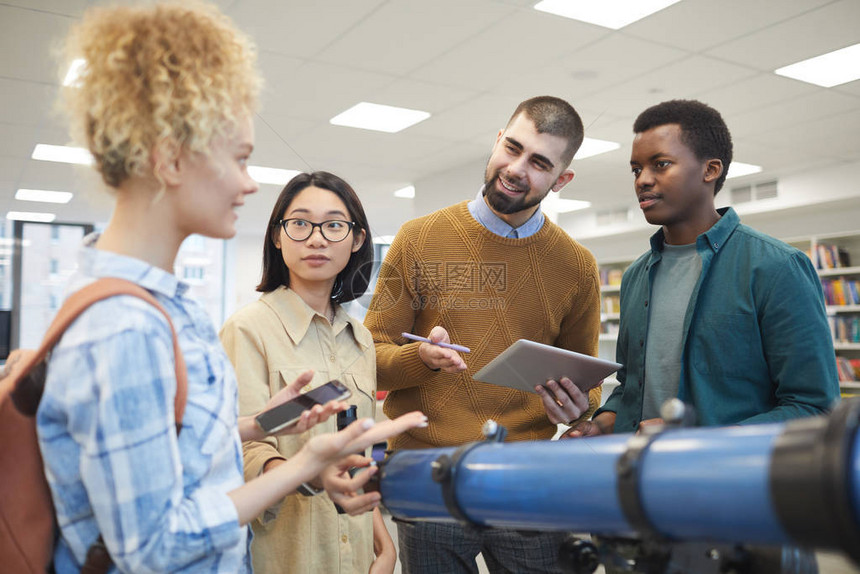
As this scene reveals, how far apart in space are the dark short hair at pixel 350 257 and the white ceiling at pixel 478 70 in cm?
147

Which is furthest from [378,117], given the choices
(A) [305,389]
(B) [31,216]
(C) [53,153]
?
(B) [31,216]

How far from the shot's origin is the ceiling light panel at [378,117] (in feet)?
17.4

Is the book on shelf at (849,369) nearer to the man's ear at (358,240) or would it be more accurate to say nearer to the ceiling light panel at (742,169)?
the ceiling light panel at (742,169)

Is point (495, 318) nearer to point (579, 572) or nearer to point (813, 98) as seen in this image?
point (579, 572)

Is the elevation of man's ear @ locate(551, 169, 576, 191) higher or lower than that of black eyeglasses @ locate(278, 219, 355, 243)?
higher

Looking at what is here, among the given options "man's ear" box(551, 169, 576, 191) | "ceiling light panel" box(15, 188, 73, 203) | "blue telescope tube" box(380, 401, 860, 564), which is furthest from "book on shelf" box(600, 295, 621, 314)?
"blue telescope tube" box(380, 401, 860, 564)

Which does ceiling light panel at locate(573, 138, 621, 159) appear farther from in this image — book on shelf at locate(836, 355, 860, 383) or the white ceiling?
book on shelf at locate(836, 355, 860, 383)

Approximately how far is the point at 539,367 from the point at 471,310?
1.02 ft

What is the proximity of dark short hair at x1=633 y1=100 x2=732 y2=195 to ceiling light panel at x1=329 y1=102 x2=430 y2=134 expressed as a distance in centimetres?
370

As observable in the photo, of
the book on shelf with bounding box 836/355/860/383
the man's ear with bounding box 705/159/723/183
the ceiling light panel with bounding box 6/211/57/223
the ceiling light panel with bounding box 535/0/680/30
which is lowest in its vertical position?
the book on shelf with bounding box 836/355/860/383

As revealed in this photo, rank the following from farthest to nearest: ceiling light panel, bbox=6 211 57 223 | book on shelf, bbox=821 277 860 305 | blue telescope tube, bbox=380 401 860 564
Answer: ceiling light panel, bbox=6 211 57 223, book on shelf, bbox=821 277 860 305, blue telescope tube, bbox=380 401 860 564

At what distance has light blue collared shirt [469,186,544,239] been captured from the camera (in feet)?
5.96

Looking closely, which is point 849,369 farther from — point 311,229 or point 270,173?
point 311,229

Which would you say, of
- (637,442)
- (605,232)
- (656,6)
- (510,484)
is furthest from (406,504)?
(605,232)
